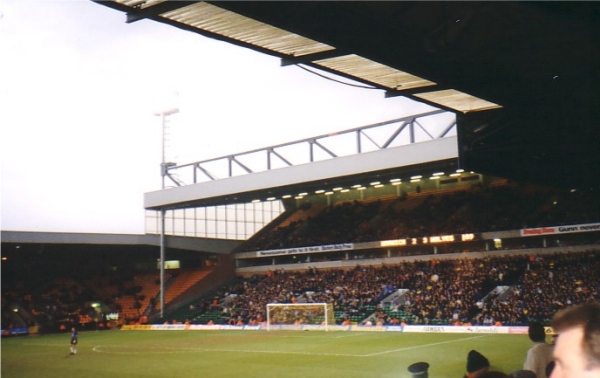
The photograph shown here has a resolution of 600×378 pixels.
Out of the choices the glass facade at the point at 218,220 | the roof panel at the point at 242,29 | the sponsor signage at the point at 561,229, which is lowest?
the sponsor signage at the point at 561,229

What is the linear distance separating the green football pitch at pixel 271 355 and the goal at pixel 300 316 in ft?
12.3

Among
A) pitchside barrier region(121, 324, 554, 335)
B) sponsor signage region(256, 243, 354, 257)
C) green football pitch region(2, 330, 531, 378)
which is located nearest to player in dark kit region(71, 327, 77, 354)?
green football pitch region(2, 330, 531, 378)

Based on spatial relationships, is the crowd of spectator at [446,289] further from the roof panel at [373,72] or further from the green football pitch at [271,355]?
the roof panel at [373,72]

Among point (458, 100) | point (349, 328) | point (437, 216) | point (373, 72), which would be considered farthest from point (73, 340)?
point (437, 216)

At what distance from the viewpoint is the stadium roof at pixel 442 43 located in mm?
6031

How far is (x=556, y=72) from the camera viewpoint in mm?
7648

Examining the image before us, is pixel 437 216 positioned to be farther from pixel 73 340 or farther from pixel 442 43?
pixel 442 43

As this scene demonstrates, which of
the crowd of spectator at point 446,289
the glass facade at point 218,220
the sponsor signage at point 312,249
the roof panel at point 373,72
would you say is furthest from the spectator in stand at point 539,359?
the glass facade at point 218,220

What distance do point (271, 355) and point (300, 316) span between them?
15.4 meters

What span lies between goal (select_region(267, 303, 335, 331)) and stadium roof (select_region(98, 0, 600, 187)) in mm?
32028

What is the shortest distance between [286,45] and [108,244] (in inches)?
1827

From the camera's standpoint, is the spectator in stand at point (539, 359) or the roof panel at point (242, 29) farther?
the spectator in stand at point (539, 359)

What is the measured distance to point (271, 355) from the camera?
85.1 ft

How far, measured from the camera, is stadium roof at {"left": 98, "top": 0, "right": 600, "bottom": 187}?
6031 millimetres
